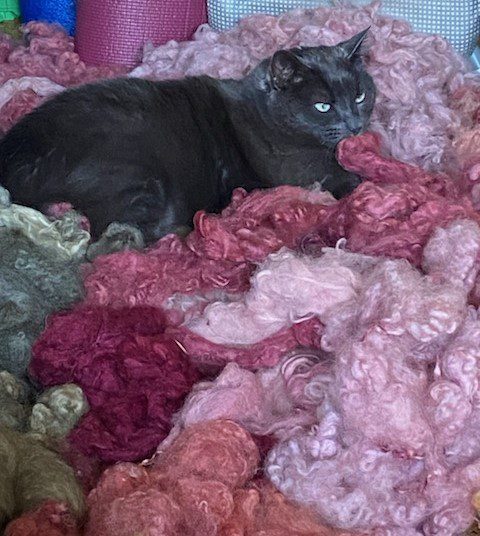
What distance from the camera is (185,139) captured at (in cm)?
157

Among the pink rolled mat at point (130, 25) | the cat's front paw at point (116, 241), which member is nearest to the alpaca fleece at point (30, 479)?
the cat's front paw at point (116, 241)

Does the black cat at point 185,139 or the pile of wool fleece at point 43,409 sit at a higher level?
the black cat at point 185,139

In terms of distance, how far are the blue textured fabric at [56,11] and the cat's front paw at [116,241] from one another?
1.05m

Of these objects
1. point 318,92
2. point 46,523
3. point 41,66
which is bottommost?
point 41,66

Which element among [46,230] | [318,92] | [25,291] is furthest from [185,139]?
[25,291]

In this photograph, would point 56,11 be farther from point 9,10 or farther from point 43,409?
point 43,409

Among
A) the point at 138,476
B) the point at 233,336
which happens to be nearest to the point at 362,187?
the point at 233,336

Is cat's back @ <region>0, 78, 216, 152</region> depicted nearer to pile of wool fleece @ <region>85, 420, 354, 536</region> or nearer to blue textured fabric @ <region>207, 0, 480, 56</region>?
blue textured fabric @ <region>207, 0, 480, 56</region>

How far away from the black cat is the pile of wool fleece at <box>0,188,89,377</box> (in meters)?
0.13

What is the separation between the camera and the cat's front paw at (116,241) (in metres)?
1.35

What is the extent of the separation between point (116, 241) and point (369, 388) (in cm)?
57

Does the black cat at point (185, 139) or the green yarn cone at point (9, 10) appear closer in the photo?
the black cat at point (185, 139)

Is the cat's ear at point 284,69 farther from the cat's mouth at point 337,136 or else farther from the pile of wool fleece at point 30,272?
the pile of wool fleece at point 30,272

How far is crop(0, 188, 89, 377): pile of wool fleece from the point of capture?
1154 millimetres
